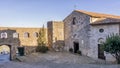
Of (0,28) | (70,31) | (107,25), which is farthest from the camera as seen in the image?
(70,31)

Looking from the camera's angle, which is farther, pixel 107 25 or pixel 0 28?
pixel 0 28

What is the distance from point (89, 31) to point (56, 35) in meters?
7.37

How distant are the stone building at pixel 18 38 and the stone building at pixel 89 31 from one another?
5.38 meters

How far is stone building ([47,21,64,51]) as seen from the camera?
34906mm

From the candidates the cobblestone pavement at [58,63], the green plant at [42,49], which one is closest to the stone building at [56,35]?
the green plant at [42,49]

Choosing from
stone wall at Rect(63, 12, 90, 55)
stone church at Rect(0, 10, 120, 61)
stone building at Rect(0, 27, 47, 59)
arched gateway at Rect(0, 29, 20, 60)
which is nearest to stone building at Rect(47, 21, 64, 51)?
stone church at Rect(0, 10, 120, 61)

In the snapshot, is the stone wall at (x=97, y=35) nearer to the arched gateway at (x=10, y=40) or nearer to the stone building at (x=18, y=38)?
the stone building at (x=18, y=38)

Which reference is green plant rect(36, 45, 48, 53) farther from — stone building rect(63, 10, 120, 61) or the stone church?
stone building rect(63, 10, 120, 61)

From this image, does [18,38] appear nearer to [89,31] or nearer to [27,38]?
[27,38]

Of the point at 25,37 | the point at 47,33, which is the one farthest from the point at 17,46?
the point at 47,33

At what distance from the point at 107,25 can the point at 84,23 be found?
433cm

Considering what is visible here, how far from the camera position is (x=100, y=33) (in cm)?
2795

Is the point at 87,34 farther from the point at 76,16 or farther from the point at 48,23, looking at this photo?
the point at 48,23

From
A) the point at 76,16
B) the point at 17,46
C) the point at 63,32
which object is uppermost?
the point at 76,16
